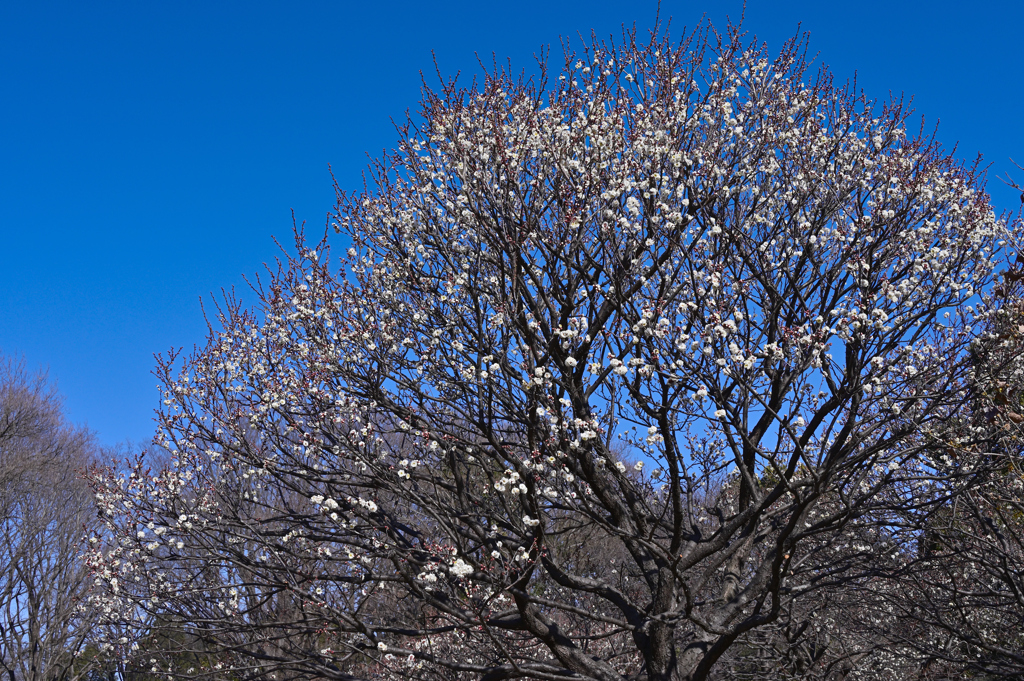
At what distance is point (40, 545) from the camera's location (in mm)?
20359

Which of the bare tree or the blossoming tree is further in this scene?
the bare tree

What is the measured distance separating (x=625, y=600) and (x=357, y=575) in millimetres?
3942

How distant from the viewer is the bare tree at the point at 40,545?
19016 mm

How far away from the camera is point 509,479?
8.82m

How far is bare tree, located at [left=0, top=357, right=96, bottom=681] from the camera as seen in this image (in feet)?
62.4

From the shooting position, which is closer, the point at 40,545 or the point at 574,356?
the point at 574,356

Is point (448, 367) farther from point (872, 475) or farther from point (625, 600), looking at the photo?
point (872, 475)

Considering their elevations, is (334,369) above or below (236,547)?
above

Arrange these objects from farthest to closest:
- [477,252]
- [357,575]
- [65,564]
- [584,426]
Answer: [65,564], [357,575], [477,252], [584,426]

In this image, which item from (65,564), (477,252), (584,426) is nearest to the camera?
(584,426)

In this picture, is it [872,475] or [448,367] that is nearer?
[448,367]

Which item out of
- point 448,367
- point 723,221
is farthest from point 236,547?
point 723,221

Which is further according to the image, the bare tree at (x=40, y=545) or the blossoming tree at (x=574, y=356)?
the bare tree at (x=40, y=545)

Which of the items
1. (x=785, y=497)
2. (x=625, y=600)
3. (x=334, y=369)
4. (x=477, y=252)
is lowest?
(x=625, y=600)
